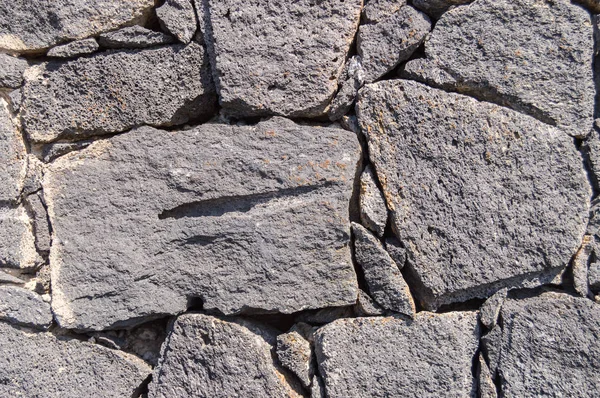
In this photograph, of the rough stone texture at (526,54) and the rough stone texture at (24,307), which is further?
the rough stone texture at (24,307)

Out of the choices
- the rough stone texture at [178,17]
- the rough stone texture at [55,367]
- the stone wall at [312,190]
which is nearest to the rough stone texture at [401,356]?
the stone wall at [312,190]

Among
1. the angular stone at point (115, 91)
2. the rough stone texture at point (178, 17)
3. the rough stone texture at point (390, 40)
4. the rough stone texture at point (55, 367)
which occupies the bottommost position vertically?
the rough stone texture at point (55, 367)

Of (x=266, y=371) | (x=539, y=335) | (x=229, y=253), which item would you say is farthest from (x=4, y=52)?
(x=539, y=335)

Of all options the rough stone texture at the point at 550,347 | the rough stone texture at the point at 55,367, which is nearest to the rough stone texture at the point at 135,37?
the rough stone texture at the point at 55,367

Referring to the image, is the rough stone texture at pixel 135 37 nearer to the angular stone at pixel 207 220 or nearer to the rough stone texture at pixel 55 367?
the angular stone at pixel 207 220

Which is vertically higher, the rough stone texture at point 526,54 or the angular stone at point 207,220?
the rough stone texture at point 526,54

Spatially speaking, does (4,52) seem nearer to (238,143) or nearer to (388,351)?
(238,143)

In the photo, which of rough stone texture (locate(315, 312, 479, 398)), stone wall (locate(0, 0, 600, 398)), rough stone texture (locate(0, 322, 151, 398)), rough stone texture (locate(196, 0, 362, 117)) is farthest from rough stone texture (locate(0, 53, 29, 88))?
rough stone texture (locate(315, 312, 479, 398))
